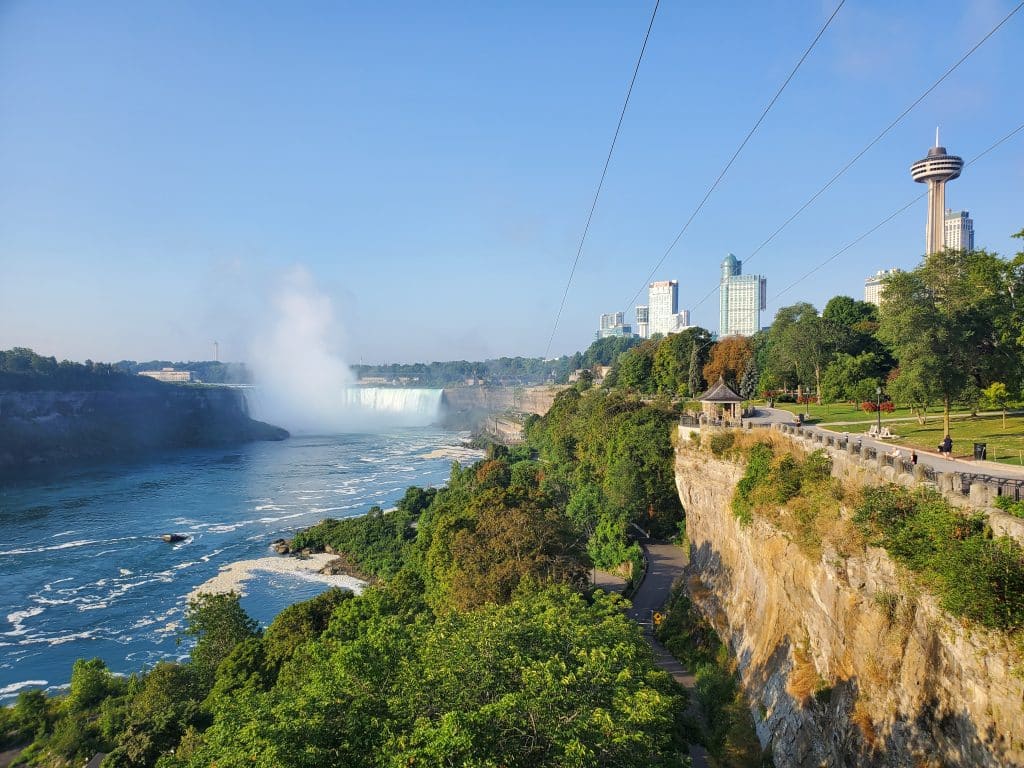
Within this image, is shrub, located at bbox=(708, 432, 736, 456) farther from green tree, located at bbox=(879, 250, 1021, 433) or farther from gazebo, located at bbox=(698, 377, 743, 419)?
green tree, located at bbox=(879, 250, 1021, 433)

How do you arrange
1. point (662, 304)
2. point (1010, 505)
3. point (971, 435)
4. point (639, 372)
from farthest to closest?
1. point (662, 304)
2. point (639, 372)
3. point (971, 435)
4. point (1010, 505)

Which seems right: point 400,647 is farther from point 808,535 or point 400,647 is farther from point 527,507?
point 527,507

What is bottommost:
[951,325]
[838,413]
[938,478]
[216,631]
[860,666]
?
[216,631]

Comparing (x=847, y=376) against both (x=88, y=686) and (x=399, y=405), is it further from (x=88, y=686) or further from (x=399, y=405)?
(x=399, y=405)

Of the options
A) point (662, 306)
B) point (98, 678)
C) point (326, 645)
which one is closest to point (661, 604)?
point (326, 645)

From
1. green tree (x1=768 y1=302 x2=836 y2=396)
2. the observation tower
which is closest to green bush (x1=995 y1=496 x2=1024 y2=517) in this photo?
green tree (x1=768 y1=302 x2=836 y2=396)

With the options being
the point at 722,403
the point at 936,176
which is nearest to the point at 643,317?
the point at 936,176

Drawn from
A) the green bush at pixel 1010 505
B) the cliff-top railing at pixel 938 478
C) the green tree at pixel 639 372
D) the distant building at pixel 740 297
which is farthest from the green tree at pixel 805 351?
the distant building at pixel 740 297
